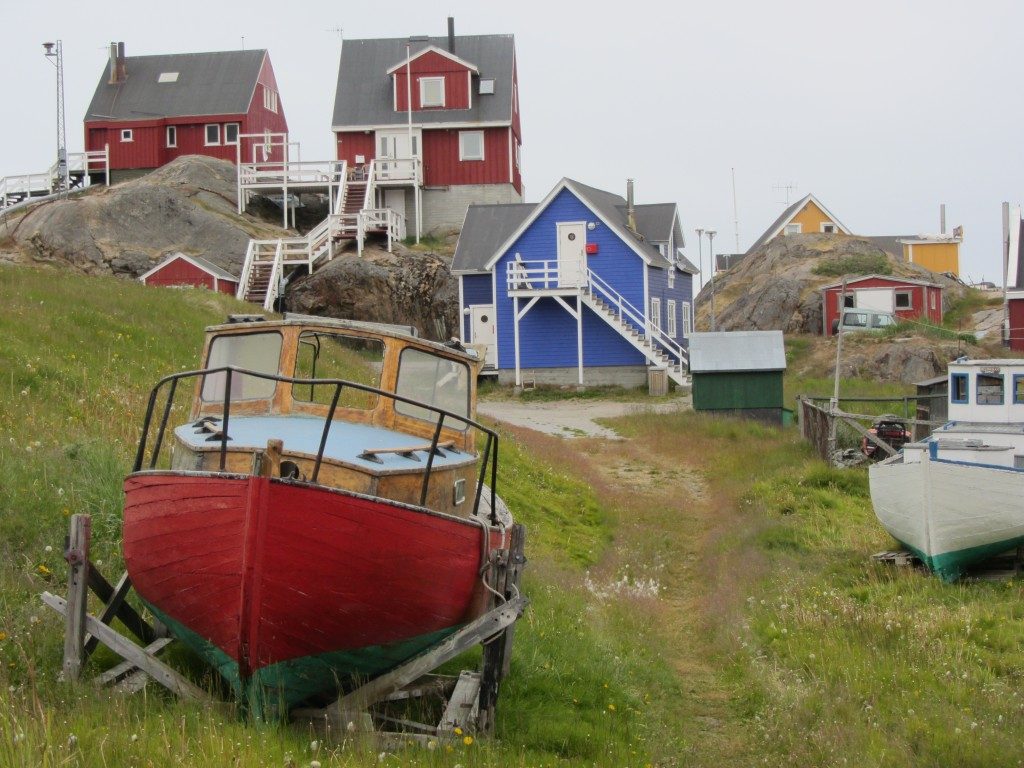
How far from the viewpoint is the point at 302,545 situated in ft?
23.9

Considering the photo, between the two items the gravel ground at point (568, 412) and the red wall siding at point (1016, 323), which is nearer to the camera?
the gravel ground at point (568, 412)

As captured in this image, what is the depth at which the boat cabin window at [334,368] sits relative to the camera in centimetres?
1012

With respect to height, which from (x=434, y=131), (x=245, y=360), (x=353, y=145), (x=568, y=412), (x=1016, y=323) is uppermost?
(x=434, y=131)

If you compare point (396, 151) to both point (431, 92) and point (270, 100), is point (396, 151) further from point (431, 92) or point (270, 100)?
point (270, 100)

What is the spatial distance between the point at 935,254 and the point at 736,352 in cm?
5112

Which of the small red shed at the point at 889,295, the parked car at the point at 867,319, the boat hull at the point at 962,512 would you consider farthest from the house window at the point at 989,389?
the small red shed at the point at 889,295

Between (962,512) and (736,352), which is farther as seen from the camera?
(736,352)

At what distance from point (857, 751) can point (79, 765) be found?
5.41 metres

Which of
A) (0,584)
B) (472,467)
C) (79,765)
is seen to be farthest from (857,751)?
(0,584)

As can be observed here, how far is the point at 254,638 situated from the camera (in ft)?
24.4

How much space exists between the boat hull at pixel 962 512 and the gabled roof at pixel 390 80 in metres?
37.9

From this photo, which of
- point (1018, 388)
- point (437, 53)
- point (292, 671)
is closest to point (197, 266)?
point (437, 53)

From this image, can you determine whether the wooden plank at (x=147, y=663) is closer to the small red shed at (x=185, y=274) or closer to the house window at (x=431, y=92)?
the small red shed at (x=185, y=274)

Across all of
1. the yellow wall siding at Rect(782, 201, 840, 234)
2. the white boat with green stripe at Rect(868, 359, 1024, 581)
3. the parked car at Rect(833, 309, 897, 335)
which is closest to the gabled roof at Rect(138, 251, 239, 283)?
the parked car at Rect(833, 309, 897, 335)
